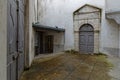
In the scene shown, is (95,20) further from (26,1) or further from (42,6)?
(26,1)

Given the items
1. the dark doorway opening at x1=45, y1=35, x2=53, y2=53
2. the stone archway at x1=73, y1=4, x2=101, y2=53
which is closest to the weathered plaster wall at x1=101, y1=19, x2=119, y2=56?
the stone archway at x1=73, y1=4, x2=101, y2=53

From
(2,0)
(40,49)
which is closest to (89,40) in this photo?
(40,49)

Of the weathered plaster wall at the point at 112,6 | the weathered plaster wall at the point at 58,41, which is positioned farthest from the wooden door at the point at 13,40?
the weathered plaster wall at the point at 58,41

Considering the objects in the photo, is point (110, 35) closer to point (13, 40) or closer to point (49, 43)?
point (49, 43)

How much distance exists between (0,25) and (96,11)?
907cm

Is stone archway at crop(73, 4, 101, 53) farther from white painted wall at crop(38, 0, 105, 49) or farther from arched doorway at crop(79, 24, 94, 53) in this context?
white painted wall at crop(38, 0, 105, 49)

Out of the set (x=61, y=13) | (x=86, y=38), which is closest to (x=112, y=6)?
(x=86, y=38)

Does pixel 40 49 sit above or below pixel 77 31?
below

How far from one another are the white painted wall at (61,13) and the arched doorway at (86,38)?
28.7 inches

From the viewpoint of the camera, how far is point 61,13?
11602mm

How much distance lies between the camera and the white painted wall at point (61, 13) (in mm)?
11141

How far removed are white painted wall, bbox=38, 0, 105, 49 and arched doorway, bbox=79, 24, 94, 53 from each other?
73cm

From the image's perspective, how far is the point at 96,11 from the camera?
33.3ft

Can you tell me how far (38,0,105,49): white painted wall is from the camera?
11.1 meters
